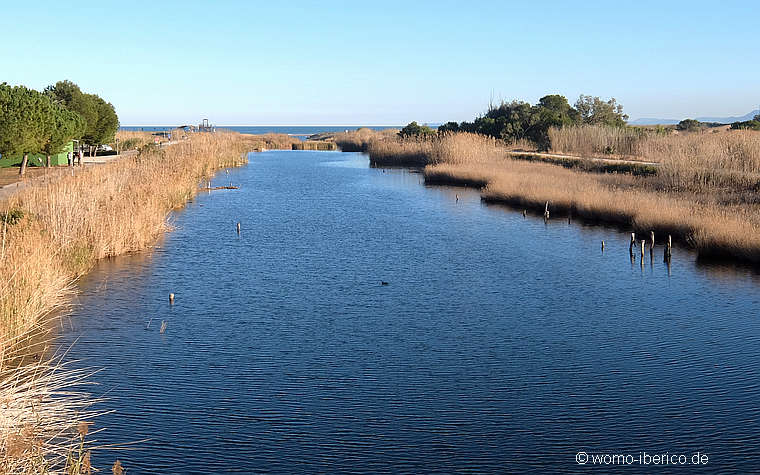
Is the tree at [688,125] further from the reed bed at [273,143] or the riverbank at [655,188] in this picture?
the reed bed at [273,143]

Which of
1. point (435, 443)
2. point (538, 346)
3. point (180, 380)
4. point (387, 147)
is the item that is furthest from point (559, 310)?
point (387, 147)

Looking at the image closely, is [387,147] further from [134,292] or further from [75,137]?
[134,292]

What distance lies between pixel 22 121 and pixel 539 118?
40197mm

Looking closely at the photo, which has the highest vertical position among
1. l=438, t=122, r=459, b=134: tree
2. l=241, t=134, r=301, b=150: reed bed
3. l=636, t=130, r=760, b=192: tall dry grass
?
l=438, t=122, r=459, b=134: tree

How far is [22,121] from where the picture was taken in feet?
108

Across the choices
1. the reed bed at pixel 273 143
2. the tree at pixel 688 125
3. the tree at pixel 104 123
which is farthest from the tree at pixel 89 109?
the tree at pixel 688 125

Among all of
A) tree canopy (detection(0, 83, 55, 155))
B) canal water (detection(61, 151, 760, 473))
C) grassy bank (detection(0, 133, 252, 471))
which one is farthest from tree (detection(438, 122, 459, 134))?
canal water (detection(61, 151, 760, 473))

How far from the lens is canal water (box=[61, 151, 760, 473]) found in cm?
927

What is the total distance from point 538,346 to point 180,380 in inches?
238

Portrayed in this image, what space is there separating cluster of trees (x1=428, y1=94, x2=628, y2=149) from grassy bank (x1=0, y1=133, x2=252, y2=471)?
3204cm

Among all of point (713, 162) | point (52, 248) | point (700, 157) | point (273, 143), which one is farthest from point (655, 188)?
→ point (273, 143)

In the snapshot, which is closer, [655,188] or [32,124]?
[655,188]

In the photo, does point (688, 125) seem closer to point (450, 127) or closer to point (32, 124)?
point (450, 127)

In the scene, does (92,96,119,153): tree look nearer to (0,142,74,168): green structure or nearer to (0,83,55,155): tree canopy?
(0,142,74,168): green structure
